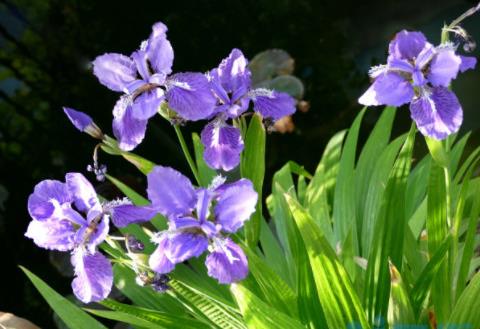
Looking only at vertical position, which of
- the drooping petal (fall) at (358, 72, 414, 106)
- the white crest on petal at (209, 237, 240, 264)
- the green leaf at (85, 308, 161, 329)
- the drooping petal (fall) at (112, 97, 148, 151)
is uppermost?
the drooping petal (fall) at (112, 97, 148, 151)

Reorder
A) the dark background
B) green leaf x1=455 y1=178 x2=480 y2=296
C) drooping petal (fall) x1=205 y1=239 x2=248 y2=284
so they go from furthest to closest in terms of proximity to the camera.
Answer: the dark background, green leaf x1=455 y1=178 x2=480 y2=296, drooping petal (fall) x1=205 y1=239 x2=248 y2=284

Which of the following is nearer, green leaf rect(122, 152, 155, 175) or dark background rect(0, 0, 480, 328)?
green leaf rect(122, 152, 155, 175)

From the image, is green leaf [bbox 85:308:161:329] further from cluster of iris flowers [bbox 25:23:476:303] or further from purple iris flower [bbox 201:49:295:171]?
purple iris flower [bbox 201:49:295:171]

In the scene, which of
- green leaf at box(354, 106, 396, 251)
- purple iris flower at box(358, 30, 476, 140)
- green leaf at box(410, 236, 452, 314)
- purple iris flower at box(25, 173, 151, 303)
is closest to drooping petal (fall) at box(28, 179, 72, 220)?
purple iris flower at box(25, 173, 151, 303)

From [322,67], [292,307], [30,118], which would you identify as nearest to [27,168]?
[30,118]

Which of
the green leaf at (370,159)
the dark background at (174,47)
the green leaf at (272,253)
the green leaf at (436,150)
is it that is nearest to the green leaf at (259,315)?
the green leaf at (436,150)

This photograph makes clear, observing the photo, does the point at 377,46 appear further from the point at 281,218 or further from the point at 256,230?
the point at 256,230

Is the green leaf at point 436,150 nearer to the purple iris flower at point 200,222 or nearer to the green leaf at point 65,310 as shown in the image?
the purple iris flower at point 200,222
